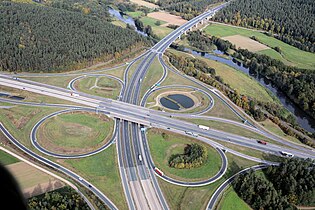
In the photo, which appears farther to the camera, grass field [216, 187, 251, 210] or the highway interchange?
the highway interchange

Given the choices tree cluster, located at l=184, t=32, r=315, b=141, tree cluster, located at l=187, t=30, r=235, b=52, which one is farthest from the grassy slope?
tree cluster, located at l=187, t=30, r=235, b=52

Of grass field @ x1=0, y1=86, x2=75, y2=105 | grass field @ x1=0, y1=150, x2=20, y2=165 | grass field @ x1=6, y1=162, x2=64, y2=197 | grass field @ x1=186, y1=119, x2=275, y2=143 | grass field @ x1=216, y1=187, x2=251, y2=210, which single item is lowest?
grass field @ x1=216, y1=187, x2=251, y2=210

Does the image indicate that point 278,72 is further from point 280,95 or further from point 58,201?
point 58,201

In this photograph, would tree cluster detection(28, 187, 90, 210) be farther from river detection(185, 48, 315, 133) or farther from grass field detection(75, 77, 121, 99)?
river detection(185, 48, 315, 133)

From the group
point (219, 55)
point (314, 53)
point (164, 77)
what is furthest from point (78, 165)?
Answer: point (314, 53)

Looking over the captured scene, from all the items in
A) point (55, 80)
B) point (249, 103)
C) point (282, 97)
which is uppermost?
point (55, 80)

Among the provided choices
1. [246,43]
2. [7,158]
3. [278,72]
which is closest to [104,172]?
[7,158]
